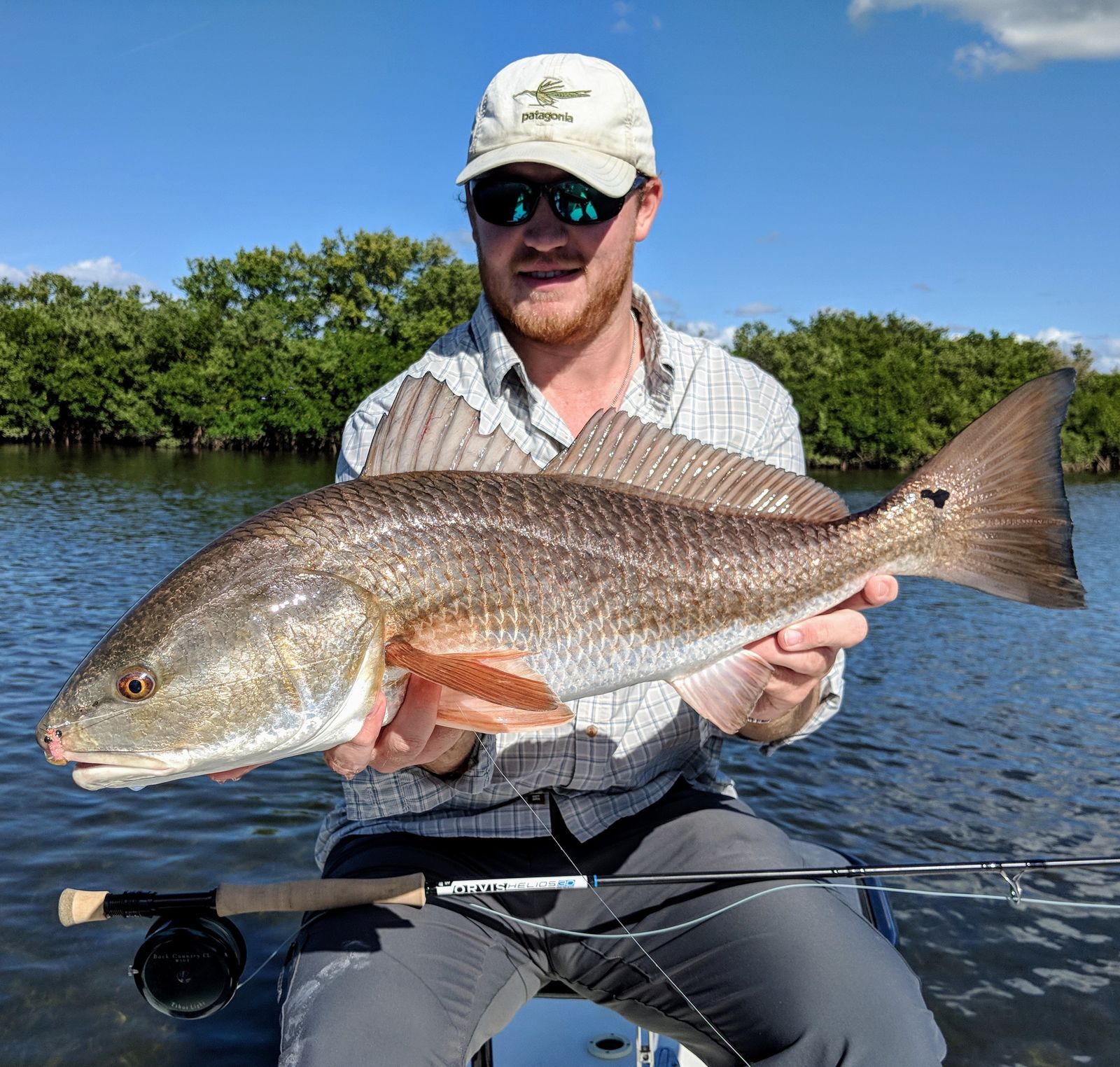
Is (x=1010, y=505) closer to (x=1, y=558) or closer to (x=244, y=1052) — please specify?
(x=244, y=1052)

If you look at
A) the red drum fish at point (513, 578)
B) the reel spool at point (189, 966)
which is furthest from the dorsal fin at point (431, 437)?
the reel spool at point (189, 966)

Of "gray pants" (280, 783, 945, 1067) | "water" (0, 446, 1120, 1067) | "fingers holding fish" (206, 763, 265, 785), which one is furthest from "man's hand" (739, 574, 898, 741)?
"water" (0, 446, 1120, 1067)

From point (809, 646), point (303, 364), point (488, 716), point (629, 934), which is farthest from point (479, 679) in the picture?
point (303, 364)

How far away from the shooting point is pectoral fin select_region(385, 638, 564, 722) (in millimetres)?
2553

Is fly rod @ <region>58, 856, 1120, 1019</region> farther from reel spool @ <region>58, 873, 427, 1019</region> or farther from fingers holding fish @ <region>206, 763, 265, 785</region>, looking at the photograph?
fingers holding fish @ <region>206, 763, 265, 785</region>

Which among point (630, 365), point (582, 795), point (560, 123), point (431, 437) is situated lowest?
point (582, 795)

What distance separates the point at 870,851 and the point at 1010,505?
5766 mm

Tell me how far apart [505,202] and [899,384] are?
78.4 metres

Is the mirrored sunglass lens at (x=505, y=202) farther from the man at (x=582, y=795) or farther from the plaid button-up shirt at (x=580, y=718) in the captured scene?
the plaid button-up shirt at (x=580, y=718)

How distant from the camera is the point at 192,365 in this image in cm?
6806

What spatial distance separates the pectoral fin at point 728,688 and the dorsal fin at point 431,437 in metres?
0.84

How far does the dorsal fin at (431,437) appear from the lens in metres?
2.99

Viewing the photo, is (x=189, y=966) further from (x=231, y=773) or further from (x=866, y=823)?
(x=866, y=823)

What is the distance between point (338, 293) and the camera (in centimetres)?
7912
